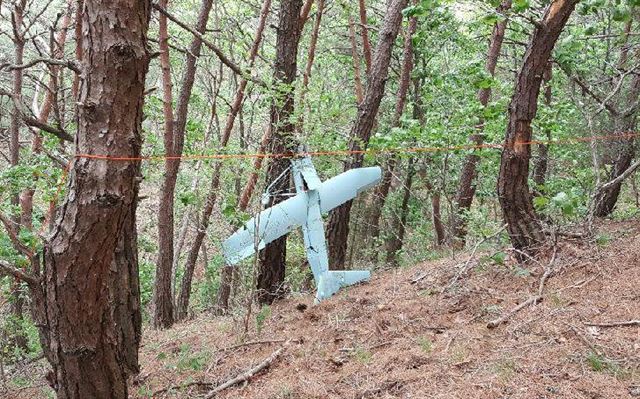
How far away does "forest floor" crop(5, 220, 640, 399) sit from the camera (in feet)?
10.8

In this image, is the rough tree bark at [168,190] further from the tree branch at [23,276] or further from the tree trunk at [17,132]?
the tree branch at [23,276]

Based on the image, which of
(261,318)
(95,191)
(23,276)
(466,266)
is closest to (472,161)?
(466,266)

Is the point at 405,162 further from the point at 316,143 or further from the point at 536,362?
the point at 536,362

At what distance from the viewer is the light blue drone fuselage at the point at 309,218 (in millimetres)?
5566

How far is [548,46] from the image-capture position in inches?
191

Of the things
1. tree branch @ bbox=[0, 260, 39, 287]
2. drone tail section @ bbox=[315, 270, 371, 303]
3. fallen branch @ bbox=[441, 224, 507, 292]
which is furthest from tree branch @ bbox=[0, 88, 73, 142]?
fallen branch @ bbox=[441, 224, 507, 292]

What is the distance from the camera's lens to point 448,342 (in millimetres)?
3977

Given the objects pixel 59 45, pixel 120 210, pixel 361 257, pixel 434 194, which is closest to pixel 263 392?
pixel 120 210

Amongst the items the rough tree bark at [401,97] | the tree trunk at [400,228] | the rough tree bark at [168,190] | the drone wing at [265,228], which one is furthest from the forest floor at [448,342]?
the tree trunk at [400,228]

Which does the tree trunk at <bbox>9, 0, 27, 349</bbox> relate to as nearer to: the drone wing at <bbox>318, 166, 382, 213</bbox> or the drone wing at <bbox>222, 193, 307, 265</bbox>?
the drone wing at <bbox>222, 193, 307, 265</bbox>

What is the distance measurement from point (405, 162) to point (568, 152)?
3.04 metres

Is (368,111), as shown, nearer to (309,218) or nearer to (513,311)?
(309,218)

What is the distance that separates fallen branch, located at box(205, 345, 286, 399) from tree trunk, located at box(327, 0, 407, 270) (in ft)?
10.5

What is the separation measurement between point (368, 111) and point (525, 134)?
2.90 meters
